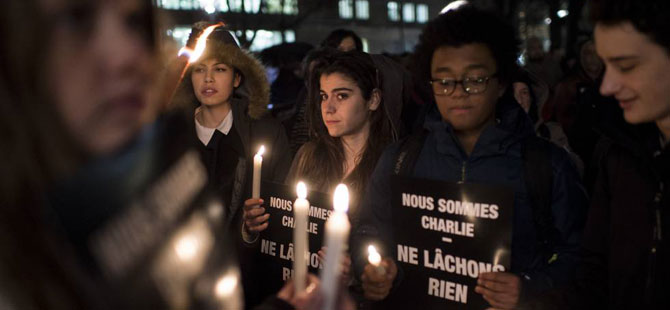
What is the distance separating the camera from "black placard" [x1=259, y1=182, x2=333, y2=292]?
3.46 metres

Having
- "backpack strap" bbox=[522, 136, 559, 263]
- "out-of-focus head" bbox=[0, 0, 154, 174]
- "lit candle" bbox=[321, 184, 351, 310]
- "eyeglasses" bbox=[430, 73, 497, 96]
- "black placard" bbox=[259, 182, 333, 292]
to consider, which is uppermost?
"out-of-focus head" bbox=[0, 0, 154, 174]

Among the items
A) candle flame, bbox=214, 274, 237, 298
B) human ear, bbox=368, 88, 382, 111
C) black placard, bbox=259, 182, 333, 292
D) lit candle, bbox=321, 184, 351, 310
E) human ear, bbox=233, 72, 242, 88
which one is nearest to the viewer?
lit candle, bbox=321, 184, 351, 310

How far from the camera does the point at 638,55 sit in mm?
2199

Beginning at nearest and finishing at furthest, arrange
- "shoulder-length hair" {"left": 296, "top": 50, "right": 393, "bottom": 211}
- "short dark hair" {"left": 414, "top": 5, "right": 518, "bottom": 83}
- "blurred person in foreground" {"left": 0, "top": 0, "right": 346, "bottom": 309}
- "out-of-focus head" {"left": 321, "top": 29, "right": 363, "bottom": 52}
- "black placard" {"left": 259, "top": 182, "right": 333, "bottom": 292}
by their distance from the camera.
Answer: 1. "blurred person in foreground" {"left": 0, "top": 0, "right": 346, "bottom": 309}
2. "short dark hair" {"left": 414, "top": 5, "right": 518, "bottom": 83}
3. "black placard" {"left": 259, "top": 182, "right": 333, "bottom": 292}
4. "shoulder-length hair" {"left": 296, "top": 50, "right": 393, "bottom": 211}
5. "out-of-focus head" {"left": 321, "top": 29, "right": 363, "bottom": 52}

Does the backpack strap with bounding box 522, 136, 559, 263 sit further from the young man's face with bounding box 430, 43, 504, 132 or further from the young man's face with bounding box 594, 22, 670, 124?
the young man's face with bounding box 594, 22, 670, 124

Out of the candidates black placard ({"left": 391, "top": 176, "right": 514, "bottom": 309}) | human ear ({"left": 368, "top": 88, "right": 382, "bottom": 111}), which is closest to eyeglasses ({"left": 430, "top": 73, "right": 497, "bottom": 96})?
black placard ({"left": 391, "top": 176, "right": 514, "bottom": 309})

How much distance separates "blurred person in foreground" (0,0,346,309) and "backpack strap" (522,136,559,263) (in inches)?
73.4

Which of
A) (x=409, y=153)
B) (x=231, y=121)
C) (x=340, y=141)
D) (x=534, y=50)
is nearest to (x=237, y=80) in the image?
(x=231, y=121)

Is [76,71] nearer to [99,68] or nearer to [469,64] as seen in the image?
[99,68]

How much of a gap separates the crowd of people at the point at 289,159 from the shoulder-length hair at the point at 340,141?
0.04 ft

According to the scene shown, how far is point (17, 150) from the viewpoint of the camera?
965mm

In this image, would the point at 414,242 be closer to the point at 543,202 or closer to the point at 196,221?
the point at 543,202

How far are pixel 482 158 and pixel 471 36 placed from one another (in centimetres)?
57

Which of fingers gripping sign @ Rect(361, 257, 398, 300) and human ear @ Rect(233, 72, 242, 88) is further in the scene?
human ear @ Rect(233, 72, 242, 88)
